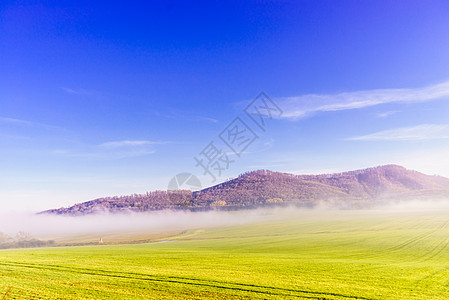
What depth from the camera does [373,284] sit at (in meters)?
20.9

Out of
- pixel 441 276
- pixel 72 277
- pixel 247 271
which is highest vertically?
pixel 72 277

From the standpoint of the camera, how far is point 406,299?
17453mm

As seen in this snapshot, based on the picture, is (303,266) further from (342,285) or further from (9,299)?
(9,299)

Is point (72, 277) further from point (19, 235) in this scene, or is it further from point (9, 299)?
point (19, 235)

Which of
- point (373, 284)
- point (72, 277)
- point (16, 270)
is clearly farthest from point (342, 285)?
point (16, 270)

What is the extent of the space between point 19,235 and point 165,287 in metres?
124

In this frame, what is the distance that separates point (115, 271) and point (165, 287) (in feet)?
24.7

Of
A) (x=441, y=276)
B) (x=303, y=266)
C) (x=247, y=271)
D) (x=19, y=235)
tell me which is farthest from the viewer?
(x=19, y=235)

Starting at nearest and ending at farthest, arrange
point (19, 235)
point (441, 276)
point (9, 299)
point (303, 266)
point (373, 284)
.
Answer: point (9, 299)
point (373, 284)
point (441, 276)
point (303, 266)
point (19, 235)

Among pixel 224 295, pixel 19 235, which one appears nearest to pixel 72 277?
pixel 224 295

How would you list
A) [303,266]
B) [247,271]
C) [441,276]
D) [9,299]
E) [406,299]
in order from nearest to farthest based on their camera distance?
[9,299]
[406,299]
[441,276]
[247,271]
[303,266]

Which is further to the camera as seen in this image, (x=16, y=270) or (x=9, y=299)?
(x=16, y=270)

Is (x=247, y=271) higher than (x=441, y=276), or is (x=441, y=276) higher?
(x=247, y=271)

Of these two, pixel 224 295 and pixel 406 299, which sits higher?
pixel 224 295
